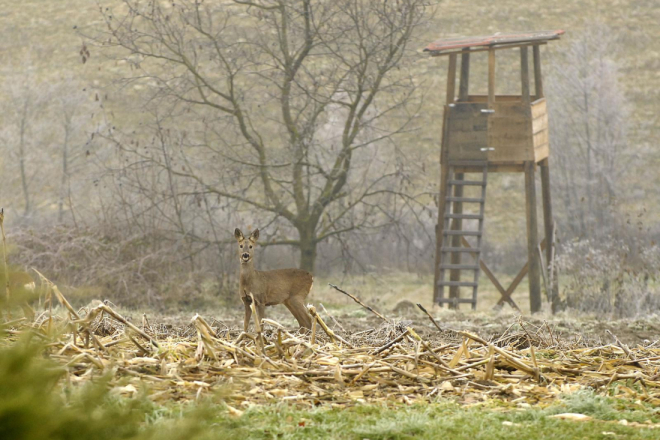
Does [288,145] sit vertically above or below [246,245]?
above

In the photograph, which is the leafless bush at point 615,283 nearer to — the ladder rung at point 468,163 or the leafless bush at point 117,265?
the ladder rung at point 468,163

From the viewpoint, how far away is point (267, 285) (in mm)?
9172

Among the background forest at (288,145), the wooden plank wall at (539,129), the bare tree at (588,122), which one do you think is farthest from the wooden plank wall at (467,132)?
the bare tree at (588,122)

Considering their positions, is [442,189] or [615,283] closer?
[615,283]

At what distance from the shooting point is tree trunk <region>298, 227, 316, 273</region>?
771 inches

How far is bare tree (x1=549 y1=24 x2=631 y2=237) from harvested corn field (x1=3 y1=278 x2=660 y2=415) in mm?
36385

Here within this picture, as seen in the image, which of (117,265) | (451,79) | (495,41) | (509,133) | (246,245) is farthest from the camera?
(451,79)

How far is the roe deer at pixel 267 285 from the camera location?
8.62m

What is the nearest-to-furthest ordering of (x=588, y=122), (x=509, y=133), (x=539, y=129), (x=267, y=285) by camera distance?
(x=267, y=285), (x=509, y=133), (x=539, y=129), (x=588, y=122)

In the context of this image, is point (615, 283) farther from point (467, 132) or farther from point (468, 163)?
point (467, 132)

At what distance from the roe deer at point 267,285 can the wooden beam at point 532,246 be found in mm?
9636

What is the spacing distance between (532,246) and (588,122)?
2678 cm

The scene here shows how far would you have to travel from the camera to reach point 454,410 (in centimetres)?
477

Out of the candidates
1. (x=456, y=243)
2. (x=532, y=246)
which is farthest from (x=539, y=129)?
(x=456, y=243)
